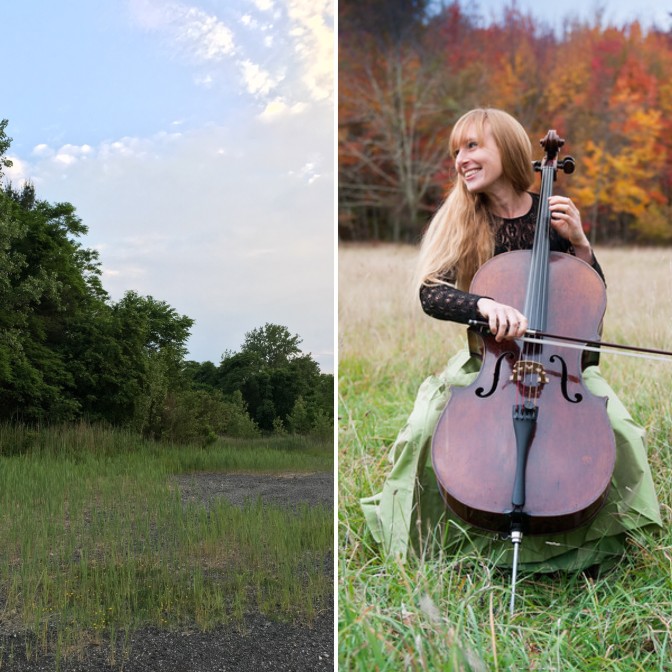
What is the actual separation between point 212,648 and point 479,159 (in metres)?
1.31

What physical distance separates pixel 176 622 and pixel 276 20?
1.62m

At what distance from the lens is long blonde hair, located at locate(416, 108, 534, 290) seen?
5.06 feet

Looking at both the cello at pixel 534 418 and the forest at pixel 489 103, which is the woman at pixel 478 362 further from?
the forest at pixel 489 103

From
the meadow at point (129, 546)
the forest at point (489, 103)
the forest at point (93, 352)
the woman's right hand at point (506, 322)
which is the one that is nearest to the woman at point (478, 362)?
the woman's right hand at point (506, 322)

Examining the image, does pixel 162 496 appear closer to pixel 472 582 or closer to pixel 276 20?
pixel 472 582

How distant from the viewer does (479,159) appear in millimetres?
1554

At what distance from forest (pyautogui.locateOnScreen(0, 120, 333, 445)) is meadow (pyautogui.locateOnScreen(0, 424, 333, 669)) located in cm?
6

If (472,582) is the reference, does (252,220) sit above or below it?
above

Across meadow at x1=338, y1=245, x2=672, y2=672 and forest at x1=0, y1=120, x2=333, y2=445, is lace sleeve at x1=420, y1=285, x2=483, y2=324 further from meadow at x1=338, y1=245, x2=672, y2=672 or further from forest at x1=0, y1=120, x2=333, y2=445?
forest at x1=0, y1=120, x2=333, y2=445

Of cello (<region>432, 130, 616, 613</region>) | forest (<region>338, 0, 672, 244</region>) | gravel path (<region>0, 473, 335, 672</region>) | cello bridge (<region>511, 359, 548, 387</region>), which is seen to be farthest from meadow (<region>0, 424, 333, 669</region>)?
forest (<region>338, 0, 672, 244</region>)

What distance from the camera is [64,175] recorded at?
6.66 ft

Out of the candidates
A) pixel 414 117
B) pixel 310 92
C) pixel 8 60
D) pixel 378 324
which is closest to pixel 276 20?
pixel 310 92

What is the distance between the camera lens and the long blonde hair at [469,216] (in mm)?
1543

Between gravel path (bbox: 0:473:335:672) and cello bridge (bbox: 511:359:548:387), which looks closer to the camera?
cello bridge (bbox: 511:359:548:387)
